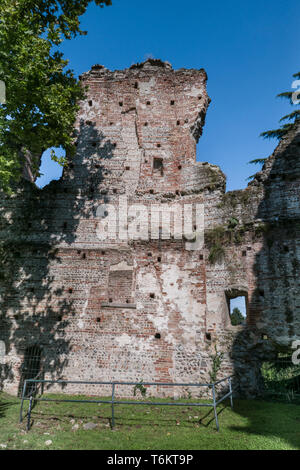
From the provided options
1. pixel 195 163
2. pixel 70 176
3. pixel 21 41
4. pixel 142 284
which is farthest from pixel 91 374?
pixel 21 41

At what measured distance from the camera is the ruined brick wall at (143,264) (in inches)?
395

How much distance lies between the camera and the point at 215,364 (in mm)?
9711

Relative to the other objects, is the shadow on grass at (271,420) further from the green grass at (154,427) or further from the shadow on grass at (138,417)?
the shadow on grass at (138,417)

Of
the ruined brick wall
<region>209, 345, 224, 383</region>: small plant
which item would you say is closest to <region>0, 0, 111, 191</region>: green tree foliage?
the ruined brick wall

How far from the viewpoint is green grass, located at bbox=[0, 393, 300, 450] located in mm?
5910

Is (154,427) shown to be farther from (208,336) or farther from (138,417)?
(208,336)

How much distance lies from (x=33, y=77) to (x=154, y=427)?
10229 millimetres

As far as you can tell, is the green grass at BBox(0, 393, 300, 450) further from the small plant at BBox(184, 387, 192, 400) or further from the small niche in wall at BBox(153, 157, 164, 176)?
the small niche in wall at BBox(153, 157, 164, 176)

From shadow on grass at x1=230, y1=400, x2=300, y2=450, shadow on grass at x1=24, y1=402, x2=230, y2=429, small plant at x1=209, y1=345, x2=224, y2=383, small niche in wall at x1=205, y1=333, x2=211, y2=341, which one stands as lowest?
shadow on grass at x1=24, y1=402, x2=230, y2=429

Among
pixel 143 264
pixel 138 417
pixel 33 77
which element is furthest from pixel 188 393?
pixel 33 77

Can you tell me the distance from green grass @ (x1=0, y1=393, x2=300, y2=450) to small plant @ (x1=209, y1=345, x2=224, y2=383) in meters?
0.93

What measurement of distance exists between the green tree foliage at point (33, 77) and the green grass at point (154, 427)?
6366 millimetres

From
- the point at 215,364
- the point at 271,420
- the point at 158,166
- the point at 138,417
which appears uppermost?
the point at 158,166

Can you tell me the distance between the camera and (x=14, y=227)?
12422mm
